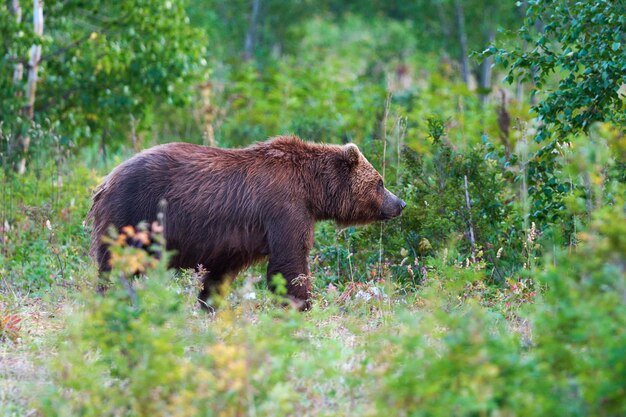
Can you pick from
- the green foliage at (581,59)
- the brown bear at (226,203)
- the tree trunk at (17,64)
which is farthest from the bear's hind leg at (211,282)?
the tree trunk at (17,64)

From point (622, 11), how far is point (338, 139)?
7.05 m

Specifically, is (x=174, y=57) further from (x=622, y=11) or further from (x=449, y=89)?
(x=449, y=89)

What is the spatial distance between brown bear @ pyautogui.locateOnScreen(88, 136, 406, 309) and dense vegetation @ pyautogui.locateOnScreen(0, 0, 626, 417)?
34 centimetres

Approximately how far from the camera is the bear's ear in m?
9.01

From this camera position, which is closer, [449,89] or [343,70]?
[449,89]

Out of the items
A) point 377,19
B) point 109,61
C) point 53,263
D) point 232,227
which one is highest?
point 377,19

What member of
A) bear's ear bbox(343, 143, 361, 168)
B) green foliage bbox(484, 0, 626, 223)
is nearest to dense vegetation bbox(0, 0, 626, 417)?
green foliage bbox(484, 0, 626, 223)

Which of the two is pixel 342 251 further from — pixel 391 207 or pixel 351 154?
pixel 351 154

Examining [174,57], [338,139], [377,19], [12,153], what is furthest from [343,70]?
[12,153]

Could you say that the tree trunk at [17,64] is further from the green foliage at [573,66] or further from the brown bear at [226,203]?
the green foliage at [573,66]

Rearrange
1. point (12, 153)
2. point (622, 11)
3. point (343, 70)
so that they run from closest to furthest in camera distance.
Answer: point (622, 11), point (12, 153), point (343, 70)

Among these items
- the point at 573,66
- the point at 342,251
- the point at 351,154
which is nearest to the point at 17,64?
the point at 342,251

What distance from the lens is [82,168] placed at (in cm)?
1257

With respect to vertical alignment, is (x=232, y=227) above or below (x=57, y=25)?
below
